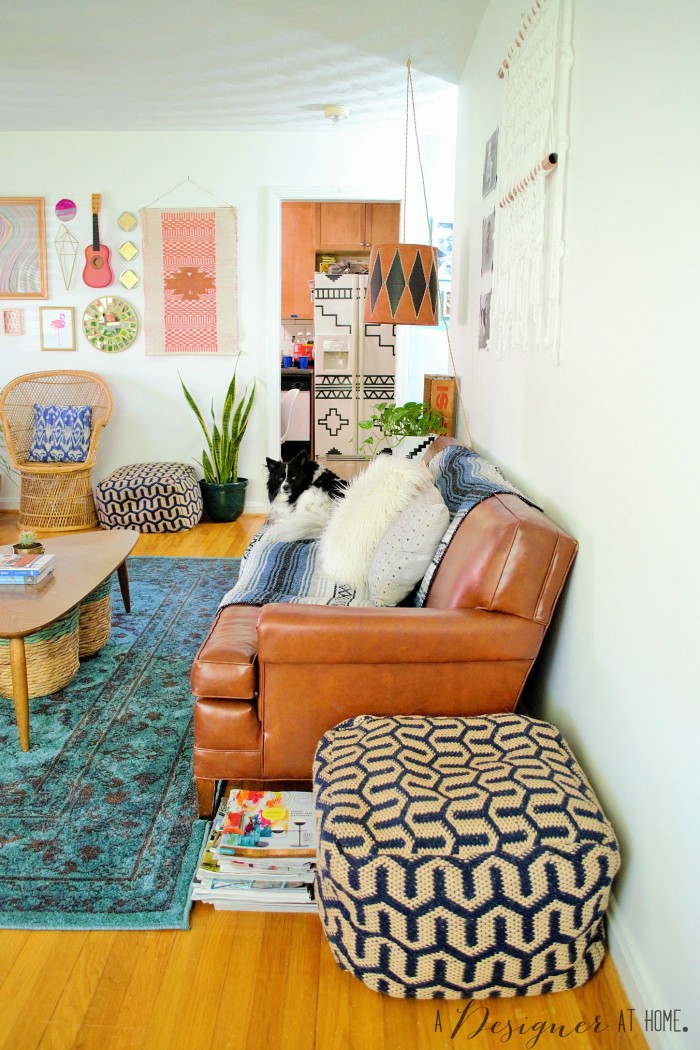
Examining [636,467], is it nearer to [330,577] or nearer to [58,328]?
[330,577]

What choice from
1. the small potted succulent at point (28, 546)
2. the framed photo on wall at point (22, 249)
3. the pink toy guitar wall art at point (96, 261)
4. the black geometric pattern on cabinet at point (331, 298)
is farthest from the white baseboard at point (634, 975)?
the black geometric pattern on cabinet at point (331, 298)

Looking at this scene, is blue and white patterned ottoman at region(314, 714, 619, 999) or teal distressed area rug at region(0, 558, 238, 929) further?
teal distressed area rug at region(0, 558, 238, 929)

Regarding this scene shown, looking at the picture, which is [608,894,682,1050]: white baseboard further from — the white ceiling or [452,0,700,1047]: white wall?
the white ceiling

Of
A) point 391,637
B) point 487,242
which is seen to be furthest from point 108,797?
point 487,242

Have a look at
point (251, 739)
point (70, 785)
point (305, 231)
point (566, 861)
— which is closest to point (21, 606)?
point (70, 785)

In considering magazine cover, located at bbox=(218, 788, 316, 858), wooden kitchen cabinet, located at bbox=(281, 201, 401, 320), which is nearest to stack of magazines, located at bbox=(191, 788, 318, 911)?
magazine cover, located at bbox=(218, 788, 316, 858)

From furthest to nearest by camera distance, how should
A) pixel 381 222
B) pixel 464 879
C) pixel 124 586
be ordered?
pixel 381 222
pixel 124 586
pixel 464 879

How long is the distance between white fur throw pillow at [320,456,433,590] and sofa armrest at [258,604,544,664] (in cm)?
68

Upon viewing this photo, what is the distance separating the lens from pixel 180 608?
3811 mm

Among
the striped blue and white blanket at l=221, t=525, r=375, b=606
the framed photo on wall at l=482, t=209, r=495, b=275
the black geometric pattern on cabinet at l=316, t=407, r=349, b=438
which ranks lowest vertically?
the striped blue and white blanket at l=221, t=525, r=375, b=606

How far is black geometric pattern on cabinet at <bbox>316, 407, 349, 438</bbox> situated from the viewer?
7.16m

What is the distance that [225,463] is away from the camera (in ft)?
18.8

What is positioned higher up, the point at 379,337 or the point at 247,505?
the point at 379,337

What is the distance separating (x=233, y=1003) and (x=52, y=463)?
14.5ft
